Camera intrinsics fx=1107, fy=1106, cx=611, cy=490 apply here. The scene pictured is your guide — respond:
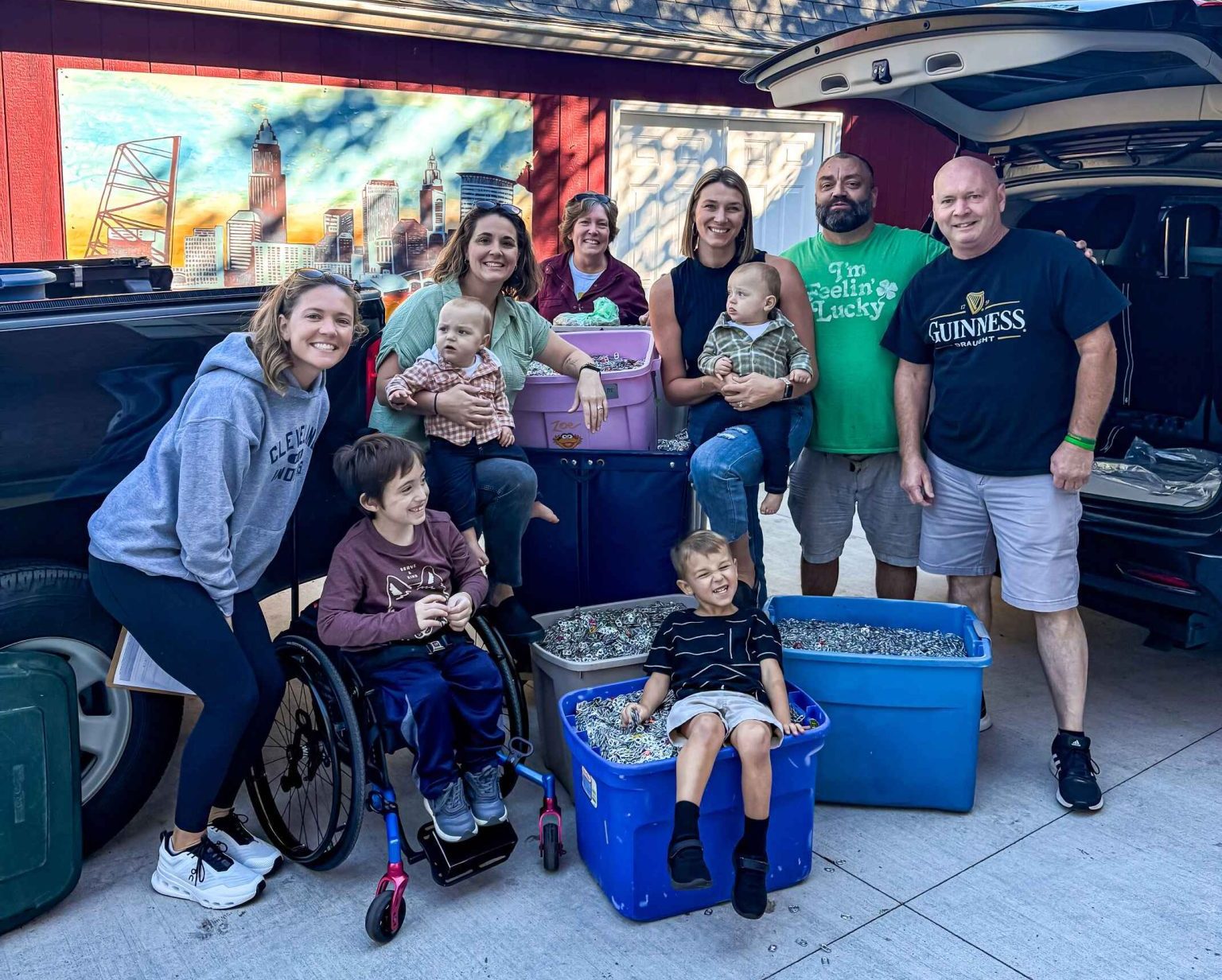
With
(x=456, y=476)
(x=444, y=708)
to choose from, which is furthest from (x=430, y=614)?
(x=456, y=476)

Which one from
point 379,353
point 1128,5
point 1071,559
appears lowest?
point 1071,559

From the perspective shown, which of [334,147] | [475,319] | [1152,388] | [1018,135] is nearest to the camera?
[475,319]

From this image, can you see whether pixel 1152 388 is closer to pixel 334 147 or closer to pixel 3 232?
pixel 334 147

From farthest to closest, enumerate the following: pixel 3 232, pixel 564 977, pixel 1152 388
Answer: pixel 3 232
pixel 1152 388
pixel 564 977

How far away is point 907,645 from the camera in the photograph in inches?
136

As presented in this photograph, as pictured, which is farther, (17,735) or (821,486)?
(821,486)

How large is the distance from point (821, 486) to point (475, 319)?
54.6 inches

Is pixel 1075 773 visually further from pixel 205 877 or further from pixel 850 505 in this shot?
pixel 205 877

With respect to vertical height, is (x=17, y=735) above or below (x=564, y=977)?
above

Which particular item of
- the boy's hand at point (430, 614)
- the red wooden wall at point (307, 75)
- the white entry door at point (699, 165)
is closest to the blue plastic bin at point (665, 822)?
the boy's hand at point (430, 614)

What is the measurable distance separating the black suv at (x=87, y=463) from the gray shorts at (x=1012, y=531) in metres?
2.18

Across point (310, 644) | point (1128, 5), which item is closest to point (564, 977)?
point (310, 644)

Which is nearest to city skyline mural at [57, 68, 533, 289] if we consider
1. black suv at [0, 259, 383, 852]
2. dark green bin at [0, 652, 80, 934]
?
black suv at [0, 259, 383, 852]

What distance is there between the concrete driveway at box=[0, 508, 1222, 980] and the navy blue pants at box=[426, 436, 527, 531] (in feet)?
2.99
